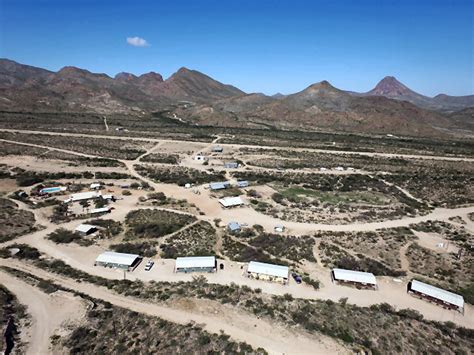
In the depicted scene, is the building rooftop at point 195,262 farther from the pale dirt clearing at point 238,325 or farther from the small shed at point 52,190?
the small shed at point 52,190

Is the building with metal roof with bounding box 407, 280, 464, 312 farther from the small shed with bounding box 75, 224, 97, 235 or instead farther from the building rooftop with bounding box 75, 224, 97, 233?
the building rooftop with bounding box 75, 224, 97, 233

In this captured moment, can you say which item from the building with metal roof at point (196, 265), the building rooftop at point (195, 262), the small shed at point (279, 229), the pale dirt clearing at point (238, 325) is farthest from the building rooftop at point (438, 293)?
the building rooftop at point (195, 262)

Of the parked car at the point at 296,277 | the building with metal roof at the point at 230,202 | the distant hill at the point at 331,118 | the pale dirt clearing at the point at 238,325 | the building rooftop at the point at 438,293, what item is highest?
the distant hill at the point at 331,118

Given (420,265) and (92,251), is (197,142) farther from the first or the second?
(420,265)

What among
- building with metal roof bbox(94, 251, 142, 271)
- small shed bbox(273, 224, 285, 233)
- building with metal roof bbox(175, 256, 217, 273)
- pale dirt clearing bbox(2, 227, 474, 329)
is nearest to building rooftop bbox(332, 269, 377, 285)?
pale dirt clearing bbox(2, 227, 474, 329)

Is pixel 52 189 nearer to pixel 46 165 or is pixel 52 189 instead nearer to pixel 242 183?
pixel 46 165

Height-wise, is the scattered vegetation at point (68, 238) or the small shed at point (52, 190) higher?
the small shed at point (52, 190)

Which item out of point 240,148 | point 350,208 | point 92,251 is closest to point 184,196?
point 92,251

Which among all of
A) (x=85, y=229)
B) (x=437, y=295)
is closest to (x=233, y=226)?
(x=85, y=229)
